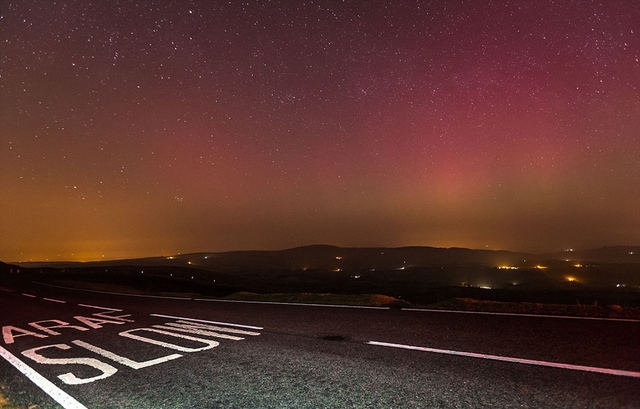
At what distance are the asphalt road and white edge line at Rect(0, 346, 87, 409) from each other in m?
0.03

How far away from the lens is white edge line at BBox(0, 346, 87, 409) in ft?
14.2

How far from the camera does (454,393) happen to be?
3912 mm

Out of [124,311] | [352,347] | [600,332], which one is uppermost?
[600,332]

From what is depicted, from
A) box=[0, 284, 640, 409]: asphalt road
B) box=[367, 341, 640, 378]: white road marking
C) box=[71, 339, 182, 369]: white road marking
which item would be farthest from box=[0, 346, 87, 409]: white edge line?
box=[367, 341, 640, 378]: white road marking

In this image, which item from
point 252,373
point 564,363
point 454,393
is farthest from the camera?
point 252,373

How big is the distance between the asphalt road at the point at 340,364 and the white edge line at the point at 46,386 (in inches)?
1.1

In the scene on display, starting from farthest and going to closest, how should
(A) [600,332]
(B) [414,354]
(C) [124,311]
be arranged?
1. (C) [124,311]
2. (A) [600,332]
3. (B) [414,354]

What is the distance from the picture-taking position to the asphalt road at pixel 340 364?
3922mm

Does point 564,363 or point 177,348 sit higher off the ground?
point 564,363

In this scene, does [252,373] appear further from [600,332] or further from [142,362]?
[600,332]

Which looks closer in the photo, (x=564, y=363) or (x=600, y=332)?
(x=564, y=363)

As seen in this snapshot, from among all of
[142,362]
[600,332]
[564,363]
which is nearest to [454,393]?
[564,363]

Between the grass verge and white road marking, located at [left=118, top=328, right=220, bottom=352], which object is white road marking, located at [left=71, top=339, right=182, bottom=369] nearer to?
white road marking, located at [left=118, top=328, right=220, bottom=352]

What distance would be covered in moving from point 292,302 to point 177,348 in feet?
22.7
